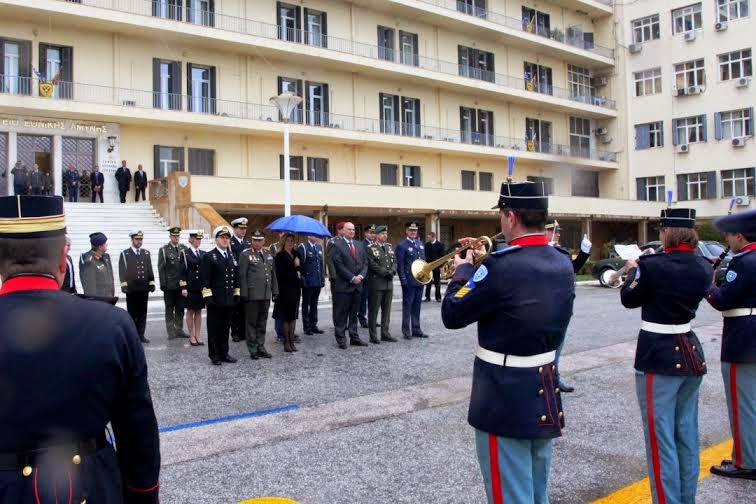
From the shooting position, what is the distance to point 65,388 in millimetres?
2096

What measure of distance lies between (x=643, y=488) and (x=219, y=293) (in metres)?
6.22

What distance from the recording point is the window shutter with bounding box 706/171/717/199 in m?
38.6

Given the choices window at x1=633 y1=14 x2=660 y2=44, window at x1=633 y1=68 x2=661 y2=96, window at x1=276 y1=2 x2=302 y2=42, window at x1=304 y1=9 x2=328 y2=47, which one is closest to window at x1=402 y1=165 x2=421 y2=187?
window at x1=304 y1=9 x2=328 y2=47

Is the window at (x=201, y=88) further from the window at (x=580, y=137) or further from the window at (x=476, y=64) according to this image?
the window at (x=580, y=137)

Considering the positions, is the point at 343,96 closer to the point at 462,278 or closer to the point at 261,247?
the point at 261,247

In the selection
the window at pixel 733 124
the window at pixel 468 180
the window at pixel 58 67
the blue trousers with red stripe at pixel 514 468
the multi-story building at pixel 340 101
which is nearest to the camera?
the blue trousers with red stripe at pixel 514 468

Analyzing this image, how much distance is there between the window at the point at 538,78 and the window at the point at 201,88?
1943cm

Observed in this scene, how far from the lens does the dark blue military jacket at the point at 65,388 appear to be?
2057 mm

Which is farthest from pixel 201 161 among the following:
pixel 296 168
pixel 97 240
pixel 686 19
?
pixel 686 19

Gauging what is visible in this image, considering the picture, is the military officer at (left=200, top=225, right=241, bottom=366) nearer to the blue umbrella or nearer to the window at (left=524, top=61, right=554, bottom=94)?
the blue umbrella

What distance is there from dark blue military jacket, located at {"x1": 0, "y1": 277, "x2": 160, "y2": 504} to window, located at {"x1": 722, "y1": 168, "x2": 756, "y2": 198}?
41.5m

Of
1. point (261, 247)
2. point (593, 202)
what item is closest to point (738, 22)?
point (593, 202)

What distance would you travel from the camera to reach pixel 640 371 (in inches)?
163

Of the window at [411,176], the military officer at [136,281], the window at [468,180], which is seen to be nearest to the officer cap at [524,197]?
the military officer at [136,281]
